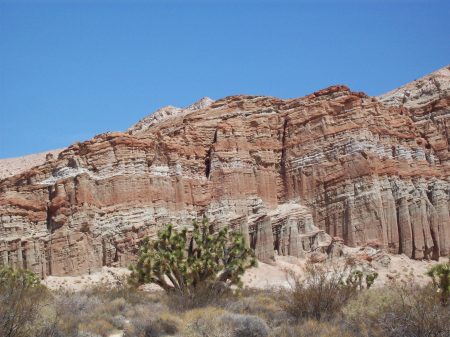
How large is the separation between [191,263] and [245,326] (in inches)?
419

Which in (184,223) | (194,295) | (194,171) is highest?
(194,171)

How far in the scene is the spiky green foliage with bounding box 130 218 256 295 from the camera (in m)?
30.6

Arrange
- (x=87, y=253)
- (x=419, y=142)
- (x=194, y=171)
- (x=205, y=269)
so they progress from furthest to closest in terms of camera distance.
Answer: (x=419, y=142)
(x=194, y=171)
(x=87, y=253)
(x=205, y=269)

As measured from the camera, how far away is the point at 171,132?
2768 inches

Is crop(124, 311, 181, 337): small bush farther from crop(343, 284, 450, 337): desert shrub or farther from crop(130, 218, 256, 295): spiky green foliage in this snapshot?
crop(130, 218, 256, 295): spiky green foliage

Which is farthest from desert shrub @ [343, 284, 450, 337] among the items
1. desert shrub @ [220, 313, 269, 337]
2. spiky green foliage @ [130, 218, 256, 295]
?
spiky green foliage @ [130, 218, 256, 295]

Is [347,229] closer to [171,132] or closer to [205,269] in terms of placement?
[171,132]

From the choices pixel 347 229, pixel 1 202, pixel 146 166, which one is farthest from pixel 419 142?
pixel 1 202

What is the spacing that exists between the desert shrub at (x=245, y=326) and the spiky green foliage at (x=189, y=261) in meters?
7.65

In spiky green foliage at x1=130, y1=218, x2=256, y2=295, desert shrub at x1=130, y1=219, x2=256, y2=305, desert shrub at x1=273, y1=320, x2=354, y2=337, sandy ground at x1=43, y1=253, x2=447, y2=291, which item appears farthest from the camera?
sandy ground at x1=43, y1=253, x2=447, y2=291

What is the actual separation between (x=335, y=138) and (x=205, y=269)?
134 ft

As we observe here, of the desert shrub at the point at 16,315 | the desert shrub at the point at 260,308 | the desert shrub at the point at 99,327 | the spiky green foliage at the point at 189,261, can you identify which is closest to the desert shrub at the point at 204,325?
the desert shrub at the point at 260,308

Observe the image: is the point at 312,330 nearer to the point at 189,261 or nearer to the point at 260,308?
the point at 260,308

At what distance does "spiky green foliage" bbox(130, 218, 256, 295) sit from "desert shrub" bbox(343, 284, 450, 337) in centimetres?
844
